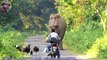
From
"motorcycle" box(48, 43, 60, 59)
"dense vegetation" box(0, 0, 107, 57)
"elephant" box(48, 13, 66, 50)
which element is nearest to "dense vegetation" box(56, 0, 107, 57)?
"dense vegetation" box(0, 0, 107, 57)

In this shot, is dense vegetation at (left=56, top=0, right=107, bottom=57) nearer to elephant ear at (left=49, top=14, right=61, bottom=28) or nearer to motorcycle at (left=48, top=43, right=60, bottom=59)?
elephant ear at (left=49, top=14, right=61, bottom=28)

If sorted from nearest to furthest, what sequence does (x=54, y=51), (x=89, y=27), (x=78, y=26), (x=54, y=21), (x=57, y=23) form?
(x=54, y=51), (x=54, y=21), (x=57, y=23), (x=89, y=27), (x=78, y=26)

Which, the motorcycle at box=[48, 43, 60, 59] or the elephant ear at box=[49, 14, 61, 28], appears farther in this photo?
the elephant ear at box=[49, 14, 61, 28]

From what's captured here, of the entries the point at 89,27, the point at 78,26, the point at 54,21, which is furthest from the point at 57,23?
the point at 78,26

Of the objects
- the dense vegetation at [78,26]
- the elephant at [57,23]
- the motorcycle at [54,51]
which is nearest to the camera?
the motorcycle at [54,51]

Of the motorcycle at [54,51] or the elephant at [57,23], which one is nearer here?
the motorcycle at [54,51]

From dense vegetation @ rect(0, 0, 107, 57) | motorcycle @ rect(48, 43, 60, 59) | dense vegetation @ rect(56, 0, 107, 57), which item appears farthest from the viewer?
dense vegetation @ rect(56, 0, 107, 57)

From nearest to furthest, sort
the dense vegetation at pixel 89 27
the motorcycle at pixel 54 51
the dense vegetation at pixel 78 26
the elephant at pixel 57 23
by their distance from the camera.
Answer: the motorcycle at pixel 54 51 → the dense vegetation at pixel 78 26 → the dense vegetation at pixel 89 27 → the elephant at pixel 57 23

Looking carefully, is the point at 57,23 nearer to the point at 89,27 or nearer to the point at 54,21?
the point at 54,21

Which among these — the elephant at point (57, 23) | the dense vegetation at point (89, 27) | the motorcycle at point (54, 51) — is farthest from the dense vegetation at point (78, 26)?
the motorcycle at point (54, 51)

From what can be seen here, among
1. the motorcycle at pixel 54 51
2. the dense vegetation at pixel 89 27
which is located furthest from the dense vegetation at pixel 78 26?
the motorcycle at pixel 54 51

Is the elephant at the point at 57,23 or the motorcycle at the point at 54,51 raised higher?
the elephant at the point at 57,23

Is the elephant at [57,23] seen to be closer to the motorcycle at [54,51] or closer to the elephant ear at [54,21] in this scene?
the elephant ear at [54,21]

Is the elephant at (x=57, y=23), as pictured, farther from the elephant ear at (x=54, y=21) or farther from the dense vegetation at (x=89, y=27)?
the dense vegetation at (x=89, y=27)
